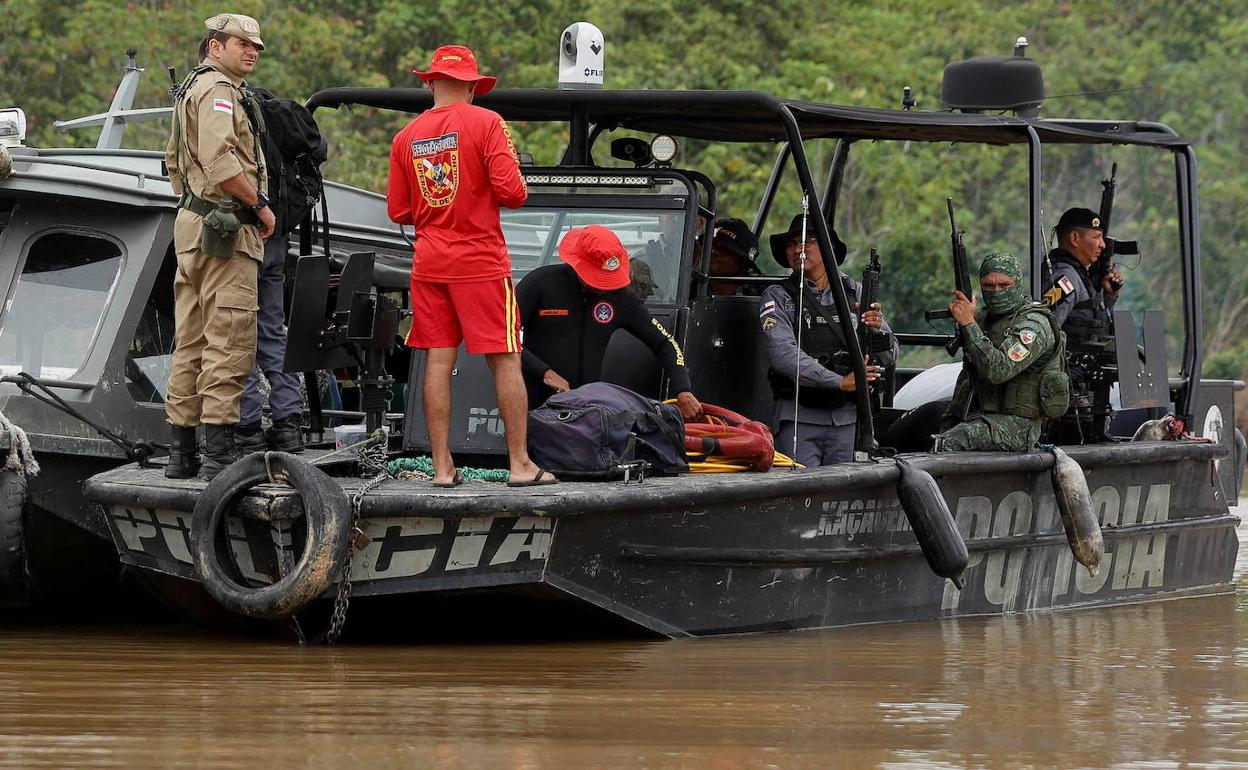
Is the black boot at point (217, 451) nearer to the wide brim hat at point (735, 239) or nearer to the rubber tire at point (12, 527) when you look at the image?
the rubber tire at point (12, 527)

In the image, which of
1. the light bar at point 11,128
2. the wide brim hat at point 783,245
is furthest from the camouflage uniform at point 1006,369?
the light bar at point 11,128

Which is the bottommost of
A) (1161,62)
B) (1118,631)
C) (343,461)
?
(1118,631)

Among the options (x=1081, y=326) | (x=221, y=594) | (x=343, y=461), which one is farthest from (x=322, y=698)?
(x=1081, y=326)

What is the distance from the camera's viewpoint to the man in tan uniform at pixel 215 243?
25.1 feet

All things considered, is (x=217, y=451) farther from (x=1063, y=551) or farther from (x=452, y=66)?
(x=1063, y=551)

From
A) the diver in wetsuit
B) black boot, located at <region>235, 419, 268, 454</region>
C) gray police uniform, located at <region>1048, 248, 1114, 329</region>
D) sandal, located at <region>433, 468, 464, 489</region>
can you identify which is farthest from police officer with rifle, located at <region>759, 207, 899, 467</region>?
black boot, located at <region>235, 419, 268, 454</region>

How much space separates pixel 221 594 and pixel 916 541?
2.89 meters

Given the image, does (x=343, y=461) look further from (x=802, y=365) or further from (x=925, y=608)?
(x=925, y=608)

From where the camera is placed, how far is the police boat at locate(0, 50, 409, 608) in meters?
8.45

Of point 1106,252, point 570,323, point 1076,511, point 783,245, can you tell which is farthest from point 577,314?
point 1106,252

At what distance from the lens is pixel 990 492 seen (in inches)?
354

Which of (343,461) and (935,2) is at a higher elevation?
(935,2)

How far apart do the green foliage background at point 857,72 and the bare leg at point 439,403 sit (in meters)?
12.1

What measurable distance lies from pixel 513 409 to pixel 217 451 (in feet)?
3.83
